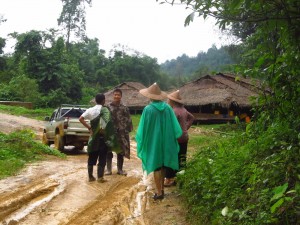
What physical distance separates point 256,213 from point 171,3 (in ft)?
6.04

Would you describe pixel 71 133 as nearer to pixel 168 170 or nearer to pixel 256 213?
pixel 168 170

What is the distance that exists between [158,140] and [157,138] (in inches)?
1.4

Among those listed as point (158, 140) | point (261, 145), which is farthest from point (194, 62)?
point (261, 145)

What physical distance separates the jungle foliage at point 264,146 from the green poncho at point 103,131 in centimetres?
271

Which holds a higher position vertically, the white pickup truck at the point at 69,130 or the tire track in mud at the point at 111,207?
the white pickup truck at the point at 69,130

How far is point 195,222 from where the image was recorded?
173 inches

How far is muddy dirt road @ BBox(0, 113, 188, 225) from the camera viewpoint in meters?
4.76

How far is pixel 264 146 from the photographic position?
4.26m

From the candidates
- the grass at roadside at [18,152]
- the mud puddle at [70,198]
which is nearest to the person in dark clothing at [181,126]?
the mud puddle at [70,198]

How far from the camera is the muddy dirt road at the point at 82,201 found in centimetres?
476

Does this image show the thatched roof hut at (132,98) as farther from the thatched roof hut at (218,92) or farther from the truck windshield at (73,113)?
the truck windshield at (73,113)

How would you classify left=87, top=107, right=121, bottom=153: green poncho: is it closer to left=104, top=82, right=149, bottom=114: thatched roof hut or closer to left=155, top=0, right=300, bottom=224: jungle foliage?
left=155, top=0, right=300, bottom=224: jungle foliage

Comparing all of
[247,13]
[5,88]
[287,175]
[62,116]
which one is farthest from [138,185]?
[5,88]

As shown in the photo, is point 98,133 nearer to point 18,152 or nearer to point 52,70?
point 18,152
